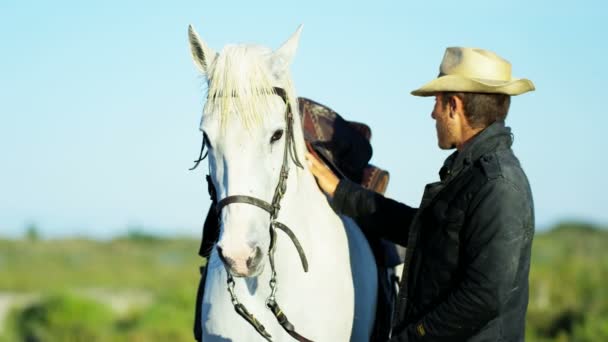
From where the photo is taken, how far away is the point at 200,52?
3.51 metres

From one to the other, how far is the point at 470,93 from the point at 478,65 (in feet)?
0.58

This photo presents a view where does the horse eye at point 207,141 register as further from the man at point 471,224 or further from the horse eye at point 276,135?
the man at point 471,224

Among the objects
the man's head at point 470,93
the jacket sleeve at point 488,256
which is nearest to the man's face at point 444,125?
the man's head at point 470,93

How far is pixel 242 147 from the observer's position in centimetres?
314

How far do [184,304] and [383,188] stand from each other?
10348 mm

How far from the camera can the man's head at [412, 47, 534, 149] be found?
10.3ft

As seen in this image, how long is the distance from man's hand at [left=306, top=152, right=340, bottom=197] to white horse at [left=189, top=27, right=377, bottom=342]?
63 mm

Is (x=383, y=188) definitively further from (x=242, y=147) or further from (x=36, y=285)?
(x=36, y=285)

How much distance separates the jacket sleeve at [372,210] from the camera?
3852 millimetres

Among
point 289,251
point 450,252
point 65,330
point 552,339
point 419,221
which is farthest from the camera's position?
point 65,330

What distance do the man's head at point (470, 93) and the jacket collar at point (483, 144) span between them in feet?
0.20

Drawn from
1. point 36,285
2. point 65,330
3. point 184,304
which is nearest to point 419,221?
point 65,330

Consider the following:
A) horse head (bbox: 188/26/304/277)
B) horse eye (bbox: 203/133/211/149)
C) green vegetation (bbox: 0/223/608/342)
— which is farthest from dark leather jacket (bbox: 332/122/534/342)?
green vegetation (bbox: 0/223/608/342)

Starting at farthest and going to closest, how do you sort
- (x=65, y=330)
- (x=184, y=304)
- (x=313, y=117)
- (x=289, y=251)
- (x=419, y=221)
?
1. (x=184, y=304)
2. (x=65, y=330)
3. (x=313, y=117)
4. (x=289, y=251)
5. (x=419, y=221)
